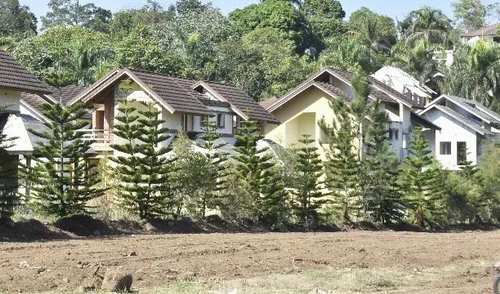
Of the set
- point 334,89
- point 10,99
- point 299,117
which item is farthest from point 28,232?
point 299,117

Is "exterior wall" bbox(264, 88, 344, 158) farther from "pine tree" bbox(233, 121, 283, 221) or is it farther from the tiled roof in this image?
"pine tree" bbox(233, 121, 283, 221)

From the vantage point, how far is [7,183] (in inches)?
1022

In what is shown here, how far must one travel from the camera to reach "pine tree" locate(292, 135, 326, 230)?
3550 cm

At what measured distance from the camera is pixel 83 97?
40844 millimetres

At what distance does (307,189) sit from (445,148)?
29.1 m

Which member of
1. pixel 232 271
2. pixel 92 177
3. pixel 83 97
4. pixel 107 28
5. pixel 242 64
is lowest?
pixel 232 271

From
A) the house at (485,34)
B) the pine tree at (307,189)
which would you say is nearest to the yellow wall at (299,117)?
the pine tree at (307,189)

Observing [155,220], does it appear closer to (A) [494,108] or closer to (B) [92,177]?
(B) [92,177]

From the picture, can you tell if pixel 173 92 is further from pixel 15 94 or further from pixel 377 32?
pixel 377 32

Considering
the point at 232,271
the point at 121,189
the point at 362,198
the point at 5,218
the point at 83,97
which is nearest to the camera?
the point at 232,271

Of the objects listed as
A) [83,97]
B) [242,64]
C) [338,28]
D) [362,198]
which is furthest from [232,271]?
[338,28]

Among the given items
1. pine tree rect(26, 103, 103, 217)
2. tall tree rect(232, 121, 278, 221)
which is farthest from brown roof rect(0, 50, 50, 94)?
tall tree rect(232, 121, 278, 221)

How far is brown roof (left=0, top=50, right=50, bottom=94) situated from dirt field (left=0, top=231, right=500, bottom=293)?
22.1 feet

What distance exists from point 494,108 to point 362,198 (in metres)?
37.6
